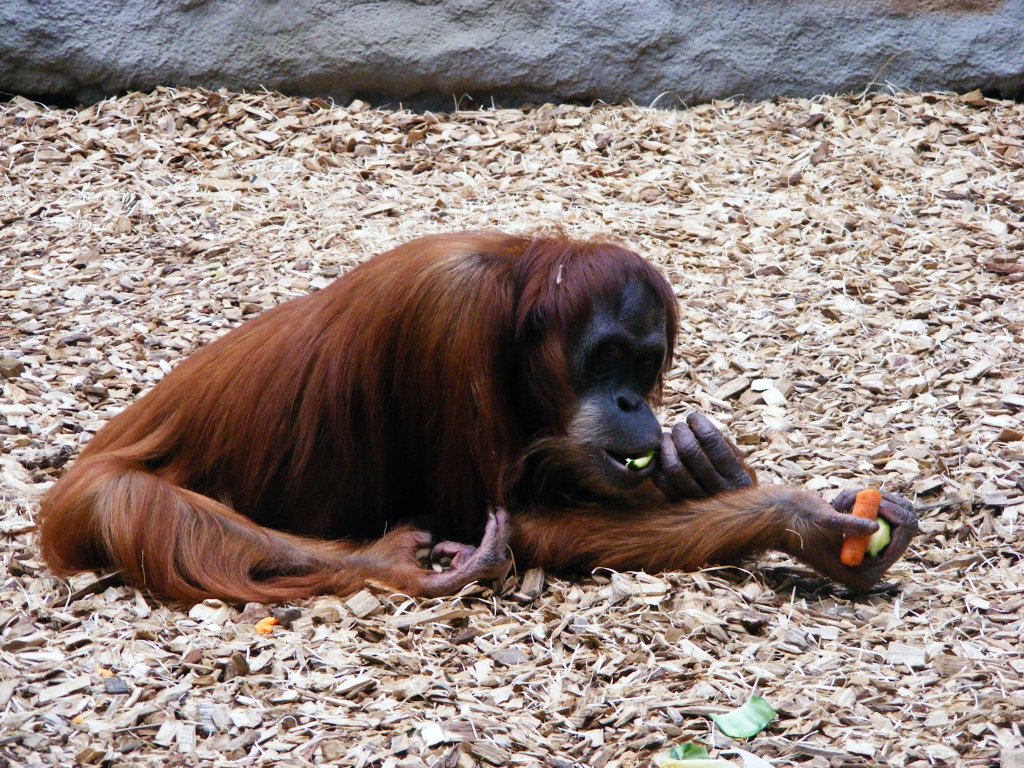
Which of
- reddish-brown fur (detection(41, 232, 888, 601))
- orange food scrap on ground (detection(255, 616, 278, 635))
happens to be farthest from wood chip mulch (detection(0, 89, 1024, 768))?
reddish-brown fur (detection(41, 232, 888, 601))

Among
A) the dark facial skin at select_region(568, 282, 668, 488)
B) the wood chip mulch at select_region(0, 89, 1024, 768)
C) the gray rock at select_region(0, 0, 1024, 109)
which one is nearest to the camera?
the wood chip mulch at select_region(0, 89, 1024, 768)

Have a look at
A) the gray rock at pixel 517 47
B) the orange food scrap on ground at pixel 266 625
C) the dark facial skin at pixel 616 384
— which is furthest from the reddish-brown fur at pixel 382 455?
the gray rock at pixel 517 47

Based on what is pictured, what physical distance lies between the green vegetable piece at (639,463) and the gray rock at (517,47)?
4174mm

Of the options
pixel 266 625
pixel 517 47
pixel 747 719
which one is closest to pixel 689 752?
pixel 747 719

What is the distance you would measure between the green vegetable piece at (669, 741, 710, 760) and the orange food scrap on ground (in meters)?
1.27

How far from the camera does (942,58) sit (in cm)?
759

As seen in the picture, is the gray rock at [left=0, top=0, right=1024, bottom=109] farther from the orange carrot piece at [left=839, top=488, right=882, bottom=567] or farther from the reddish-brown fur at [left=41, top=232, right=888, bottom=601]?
the orange carrot piece at [left=839, top=488, right=882, bottom=567]

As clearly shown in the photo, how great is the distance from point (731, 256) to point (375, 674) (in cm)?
362

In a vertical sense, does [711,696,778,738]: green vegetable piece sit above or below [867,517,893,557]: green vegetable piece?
below

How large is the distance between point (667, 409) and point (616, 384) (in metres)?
1.25

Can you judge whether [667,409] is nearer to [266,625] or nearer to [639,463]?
[639,463]

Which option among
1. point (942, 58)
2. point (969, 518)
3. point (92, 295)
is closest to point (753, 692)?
point (969, 518)

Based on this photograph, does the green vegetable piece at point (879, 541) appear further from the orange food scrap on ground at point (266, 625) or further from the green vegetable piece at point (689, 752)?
the orange food scrap on ground at point (266, 625)

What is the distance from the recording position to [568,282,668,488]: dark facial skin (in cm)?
393
